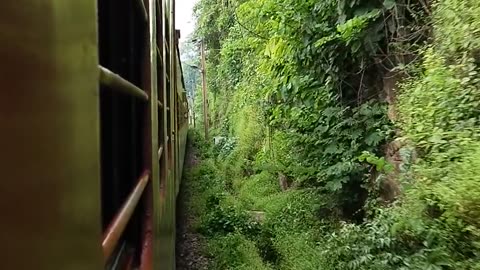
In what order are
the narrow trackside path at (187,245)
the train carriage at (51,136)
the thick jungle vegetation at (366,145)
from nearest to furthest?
1. the train carriage at (51,136)
2. the thick jungle vegetation at (366,145)
3. the narrow trackside path at (187,245)

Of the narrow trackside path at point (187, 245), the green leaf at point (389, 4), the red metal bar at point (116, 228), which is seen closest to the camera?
the red metal bar at point (116, 228)

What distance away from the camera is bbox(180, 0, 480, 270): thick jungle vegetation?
3.83m

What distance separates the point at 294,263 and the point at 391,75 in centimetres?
248

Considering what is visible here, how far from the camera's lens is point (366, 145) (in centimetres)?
592

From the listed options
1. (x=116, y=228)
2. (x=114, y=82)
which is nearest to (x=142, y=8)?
(x=114, y=82)

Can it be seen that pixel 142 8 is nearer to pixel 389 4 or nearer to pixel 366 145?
pixel 389 4

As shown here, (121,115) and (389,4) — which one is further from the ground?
(389,4)

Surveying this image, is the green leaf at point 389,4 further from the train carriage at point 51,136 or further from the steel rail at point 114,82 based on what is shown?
the train carriage at point 51,136

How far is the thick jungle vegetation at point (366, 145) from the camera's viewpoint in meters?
3.83

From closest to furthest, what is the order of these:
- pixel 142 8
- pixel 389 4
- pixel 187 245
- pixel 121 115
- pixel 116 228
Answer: pixel 116 228, pixel 142 8, pixel 121 115, pixel 389 4, pixel 187 245

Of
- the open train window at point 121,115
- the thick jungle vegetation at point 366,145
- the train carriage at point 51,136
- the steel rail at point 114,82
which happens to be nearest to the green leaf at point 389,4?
the thick jungle vegetation at point 366,145

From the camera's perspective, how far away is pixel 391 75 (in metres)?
5.68

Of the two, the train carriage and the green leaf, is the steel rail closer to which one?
the train carriage

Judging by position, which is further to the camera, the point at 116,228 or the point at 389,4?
the point at 389,4
